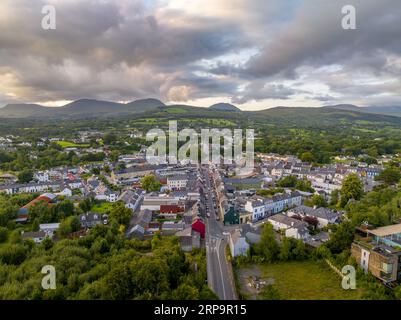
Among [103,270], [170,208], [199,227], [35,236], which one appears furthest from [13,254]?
[170,208]

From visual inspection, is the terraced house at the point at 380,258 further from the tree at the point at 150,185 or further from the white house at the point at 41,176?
the white house at the point at 41,176

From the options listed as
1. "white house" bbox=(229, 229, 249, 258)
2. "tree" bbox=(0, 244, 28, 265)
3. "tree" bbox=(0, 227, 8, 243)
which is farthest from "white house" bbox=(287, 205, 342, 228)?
"tree" bbox=(0, 227, 8, 243)

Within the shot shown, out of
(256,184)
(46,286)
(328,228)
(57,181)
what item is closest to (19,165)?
(57,181)

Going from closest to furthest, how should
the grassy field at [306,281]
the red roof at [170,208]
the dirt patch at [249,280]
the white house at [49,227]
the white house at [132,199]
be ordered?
the grassy field at [306,281] < the dirt patch at [249,280] < the white house at [49,227] < the red roof at [170,208] < the white house at [132,199]

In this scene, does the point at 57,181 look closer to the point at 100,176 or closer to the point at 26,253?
the point at 100,176

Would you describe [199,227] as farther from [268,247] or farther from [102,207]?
[102,207]

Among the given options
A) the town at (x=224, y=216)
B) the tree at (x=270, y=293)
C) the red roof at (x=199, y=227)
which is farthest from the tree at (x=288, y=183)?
the tree at (x=270, y=293)

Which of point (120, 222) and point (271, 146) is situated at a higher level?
point (271, 146)
